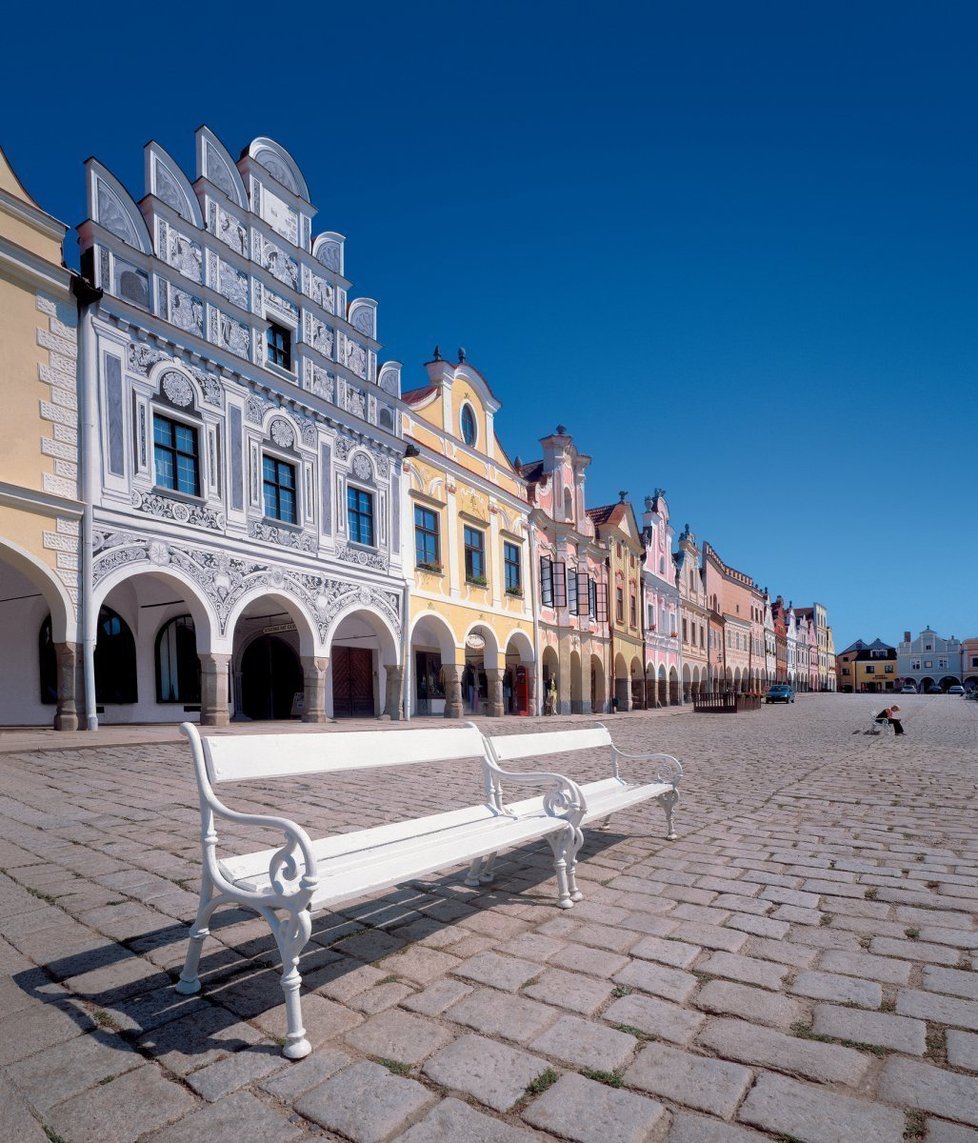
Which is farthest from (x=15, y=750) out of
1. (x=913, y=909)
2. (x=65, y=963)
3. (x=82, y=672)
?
(x=913, y=909)

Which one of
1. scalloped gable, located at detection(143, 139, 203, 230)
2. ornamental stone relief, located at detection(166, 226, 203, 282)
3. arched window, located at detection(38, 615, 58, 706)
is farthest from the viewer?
arched window, located at detection(38, 615, 58, 706)

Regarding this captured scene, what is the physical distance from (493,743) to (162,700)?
50.5ft

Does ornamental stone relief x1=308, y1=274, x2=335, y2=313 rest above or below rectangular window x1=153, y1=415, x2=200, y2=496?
above

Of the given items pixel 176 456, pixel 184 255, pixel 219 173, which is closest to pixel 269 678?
pixel 176 456

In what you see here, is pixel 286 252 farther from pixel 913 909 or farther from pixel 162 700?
pixel 913 909

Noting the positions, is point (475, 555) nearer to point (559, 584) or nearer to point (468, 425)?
point (468, 425)

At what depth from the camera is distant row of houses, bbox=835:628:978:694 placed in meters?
114

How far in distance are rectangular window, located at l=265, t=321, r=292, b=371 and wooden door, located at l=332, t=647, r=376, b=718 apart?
28.5 ft

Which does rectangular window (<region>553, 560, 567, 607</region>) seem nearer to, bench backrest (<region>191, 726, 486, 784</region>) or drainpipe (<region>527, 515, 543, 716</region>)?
drainpipe (<region>527, 515, 543, 716</region>)

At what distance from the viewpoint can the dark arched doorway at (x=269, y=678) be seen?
21.2 meters

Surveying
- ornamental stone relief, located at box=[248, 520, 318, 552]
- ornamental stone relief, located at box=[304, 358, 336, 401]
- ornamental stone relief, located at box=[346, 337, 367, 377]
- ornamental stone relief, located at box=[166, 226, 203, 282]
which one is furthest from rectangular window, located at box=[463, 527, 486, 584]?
ornamental stone relief, located at box=[166, 226, 203, 282]

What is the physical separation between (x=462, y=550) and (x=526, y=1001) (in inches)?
800

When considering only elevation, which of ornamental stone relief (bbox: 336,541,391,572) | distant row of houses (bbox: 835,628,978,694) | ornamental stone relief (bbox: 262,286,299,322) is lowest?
distant row of houses (bbox: 835,628,978,694)

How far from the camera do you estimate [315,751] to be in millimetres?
3227
